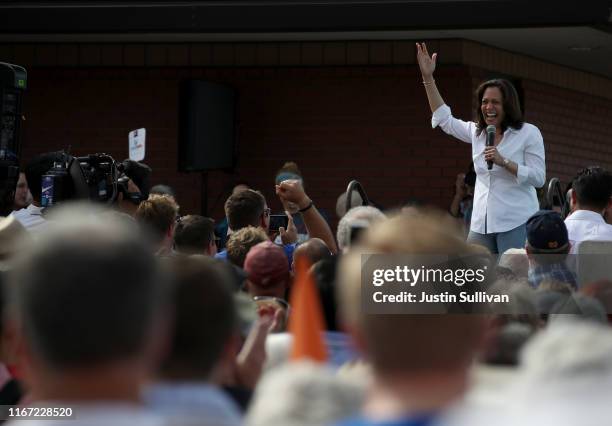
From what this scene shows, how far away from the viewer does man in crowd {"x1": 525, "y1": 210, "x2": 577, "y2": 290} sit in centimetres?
590

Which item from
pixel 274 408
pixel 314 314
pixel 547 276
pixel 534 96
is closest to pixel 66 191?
pixel 547 276

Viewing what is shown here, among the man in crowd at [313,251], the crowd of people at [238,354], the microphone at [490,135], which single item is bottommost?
the man in crowd at [313,251]

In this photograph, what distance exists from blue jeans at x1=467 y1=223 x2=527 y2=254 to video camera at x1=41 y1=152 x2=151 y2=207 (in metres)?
2.01

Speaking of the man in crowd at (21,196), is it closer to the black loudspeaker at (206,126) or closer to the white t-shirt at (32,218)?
the black loudspeaker at (206,126)

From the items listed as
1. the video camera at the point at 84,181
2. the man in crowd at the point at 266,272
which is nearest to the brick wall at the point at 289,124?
the video camera at the point at 84,181

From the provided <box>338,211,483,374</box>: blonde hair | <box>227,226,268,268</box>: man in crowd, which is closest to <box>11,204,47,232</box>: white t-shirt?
<box>227,226,268,268</box>: man in crowd

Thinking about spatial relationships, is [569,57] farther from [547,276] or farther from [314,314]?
[314,314]

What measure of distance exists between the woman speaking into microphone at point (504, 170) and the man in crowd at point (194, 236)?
1934 millimetres

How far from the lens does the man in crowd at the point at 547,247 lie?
5902mm

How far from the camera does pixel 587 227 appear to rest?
6531 mm

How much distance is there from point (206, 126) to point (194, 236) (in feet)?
18.3

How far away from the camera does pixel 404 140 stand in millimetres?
11758

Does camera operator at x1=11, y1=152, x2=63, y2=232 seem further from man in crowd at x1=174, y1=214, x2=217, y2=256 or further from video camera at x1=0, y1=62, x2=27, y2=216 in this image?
man in crowd at x1=174, y1=214, x2=217, y2=256

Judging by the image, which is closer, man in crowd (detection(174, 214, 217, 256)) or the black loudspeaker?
man in crowd (detection(174, 214, 217, 256))
